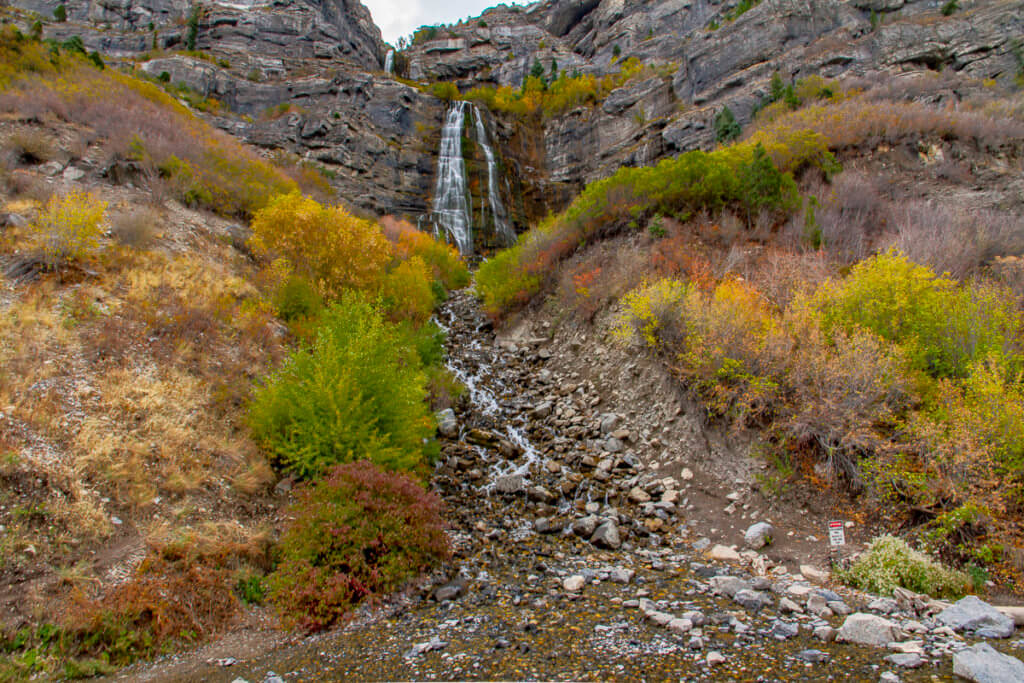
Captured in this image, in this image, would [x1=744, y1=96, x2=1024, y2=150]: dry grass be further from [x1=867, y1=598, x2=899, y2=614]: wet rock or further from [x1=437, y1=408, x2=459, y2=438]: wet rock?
[x1=867, y1=598, x2=899, y2=614]: wet rock

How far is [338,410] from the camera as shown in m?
8.54

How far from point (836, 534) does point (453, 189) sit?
1434 inches

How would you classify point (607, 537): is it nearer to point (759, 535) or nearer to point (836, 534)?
point (759, 535)

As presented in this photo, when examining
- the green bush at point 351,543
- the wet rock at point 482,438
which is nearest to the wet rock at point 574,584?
the green bush at point 351,543

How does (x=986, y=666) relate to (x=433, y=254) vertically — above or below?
below

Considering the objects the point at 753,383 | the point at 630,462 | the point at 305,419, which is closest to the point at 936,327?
the point at 753,383

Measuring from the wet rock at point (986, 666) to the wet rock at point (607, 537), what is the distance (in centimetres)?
442

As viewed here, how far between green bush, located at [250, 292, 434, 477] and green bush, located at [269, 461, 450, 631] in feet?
2.91

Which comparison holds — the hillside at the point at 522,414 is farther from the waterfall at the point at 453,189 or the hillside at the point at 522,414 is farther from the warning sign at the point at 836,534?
the waterfall at the point at 453,189

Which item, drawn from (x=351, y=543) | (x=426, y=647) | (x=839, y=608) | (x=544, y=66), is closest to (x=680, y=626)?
(x=839, y=608)

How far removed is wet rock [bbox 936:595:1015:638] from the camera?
5000mm

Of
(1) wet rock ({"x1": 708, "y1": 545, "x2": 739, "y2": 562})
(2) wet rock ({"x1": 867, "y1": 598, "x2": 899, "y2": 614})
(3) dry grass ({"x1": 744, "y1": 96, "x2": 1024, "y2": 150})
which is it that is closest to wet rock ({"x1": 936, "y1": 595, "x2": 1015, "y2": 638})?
(2) wet rock ({"x1": 867, "y1": 598, "x2": 899, "y2": 614})

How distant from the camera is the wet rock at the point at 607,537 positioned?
26.4ft

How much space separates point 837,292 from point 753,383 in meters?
3.31
